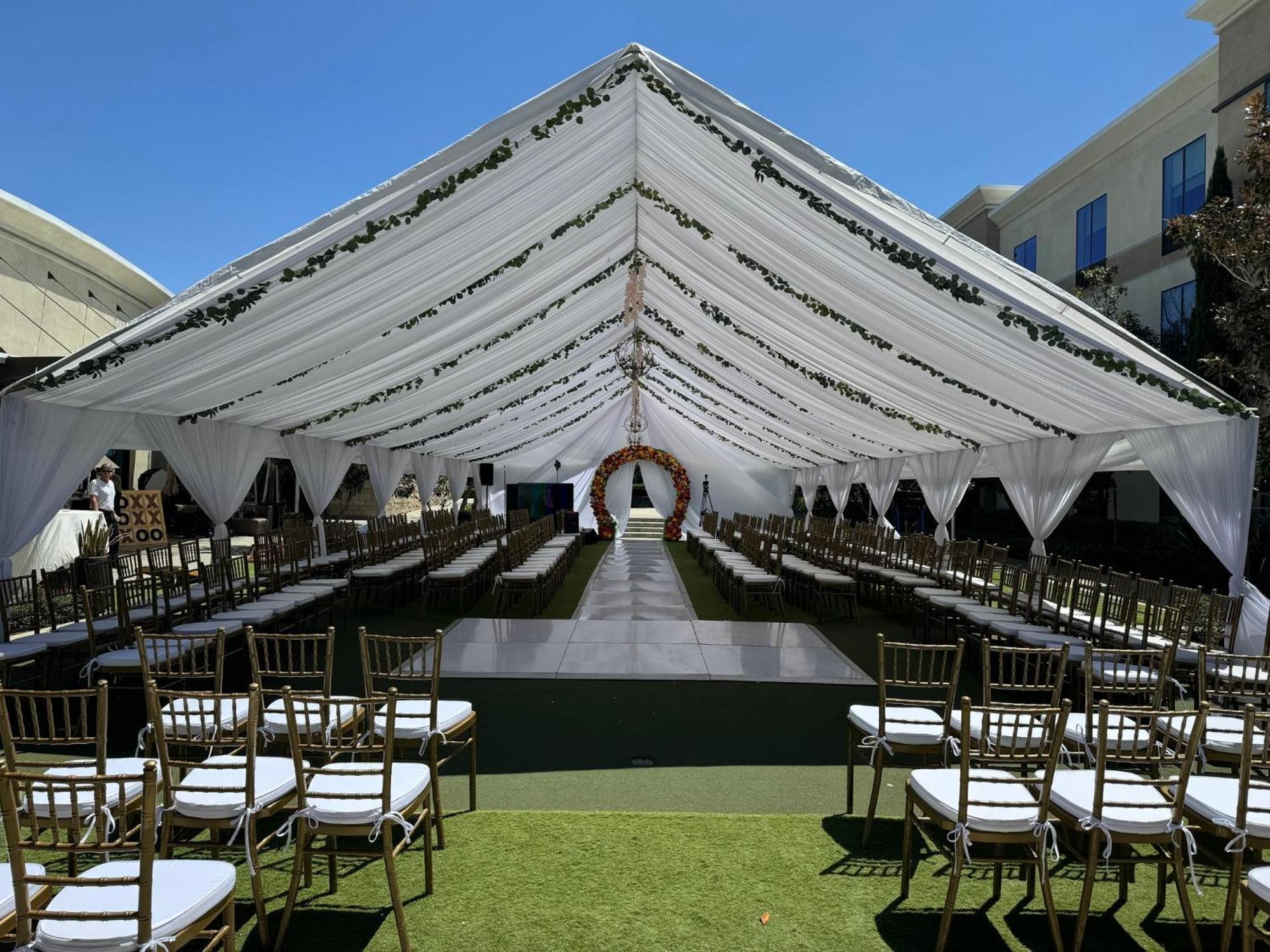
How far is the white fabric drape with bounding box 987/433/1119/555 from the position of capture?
28.7 feet

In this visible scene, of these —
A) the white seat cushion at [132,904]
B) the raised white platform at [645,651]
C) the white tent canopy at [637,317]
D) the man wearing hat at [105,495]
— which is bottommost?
the raised white platform at [645,651]

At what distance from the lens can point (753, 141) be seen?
14.9ft

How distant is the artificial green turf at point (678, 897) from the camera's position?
301 centimetres

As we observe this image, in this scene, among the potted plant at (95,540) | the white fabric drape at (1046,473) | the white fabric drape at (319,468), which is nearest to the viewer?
the white fabric drape at (1046,473)

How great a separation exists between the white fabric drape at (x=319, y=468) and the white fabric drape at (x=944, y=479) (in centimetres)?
990

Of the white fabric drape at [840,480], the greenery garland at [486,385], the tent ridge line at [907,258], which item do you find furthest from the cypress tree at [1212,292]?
the greenery garland at [486,385]

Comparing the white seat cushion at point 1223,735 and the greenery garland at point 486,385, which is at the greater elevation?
the greenery garland at point 486,385

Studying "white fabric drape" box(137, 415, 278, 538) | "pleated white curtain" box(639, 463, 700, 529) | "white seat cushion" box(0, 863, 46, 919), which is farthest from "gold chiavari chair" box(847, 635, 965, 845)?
"pleated white curtain" box(639, 463, 700, 529)

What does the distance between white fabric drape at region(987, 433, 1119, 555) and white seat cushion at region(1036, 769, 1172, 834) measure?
5895mm

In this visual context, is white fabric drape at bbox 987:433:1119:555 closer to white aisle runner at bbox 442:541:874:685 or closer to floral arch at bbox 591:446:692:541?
white aisle runner at bbox 442:541:874:685

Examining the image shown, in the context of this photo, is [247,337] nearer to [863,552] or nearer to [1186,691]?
[1186,691]

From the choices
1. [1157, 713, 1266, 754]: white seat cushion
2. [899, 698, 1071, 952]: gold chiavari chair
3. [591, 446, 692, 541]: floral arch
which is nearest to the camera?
[899, 698, 1071, 952]: gold chiavari chair

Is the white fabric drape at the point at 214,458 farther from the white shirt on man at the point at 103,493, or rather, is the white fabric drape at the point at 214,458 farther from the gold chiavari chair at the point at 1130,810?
the gold chiavari chair at the point at 1130,810

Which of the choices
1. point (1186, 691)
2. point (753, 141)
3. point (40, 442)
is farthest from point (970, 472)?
point (40, 442)
